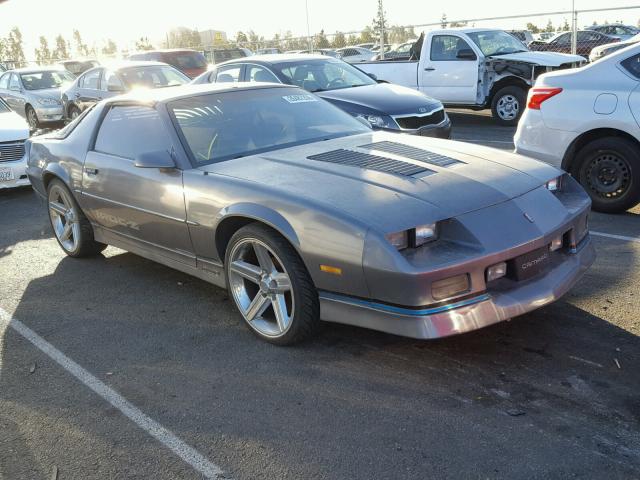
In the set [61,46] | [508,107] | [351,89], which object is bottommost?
[508,107]

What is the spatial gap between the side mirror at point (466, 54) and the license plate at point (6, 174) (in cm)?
829

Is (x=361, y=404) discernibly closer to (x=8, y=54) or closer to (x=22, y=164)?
(x=22, y=164)

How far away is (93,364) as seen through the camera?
4.05 m

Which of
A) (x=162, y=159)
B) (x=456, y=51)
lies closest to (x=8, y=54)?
(x=456, y=51)

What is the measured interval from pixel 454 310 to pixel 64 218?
4082 mm

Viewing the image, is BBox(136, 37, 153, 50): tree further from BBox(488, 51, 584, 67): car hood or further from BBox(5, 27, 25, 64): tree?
BBox(488, 51, 584, 67): car hood

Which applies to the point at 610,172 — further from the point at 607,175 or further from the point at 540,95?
the point at 540,95

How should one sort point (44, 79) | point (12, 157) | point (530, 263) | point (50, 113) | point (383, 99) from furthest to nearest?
point (44, 79) → point (50, 113) → point (12, 157) → point (383, 99) → point (530, 263)

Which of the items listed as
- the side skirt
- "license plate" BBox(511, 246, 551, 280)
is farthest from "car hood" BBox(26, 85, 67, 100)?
"license plate" BBox(511, 246, 551, 280)

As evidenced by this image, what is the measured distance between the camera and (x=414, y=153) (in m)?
4.45

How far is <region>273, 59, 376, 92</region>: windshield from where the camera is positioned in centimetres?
978

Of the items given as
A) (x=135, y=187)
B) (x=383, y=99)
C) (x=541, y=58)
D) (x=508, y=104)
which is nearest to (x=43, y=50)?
(x=508, y=104)

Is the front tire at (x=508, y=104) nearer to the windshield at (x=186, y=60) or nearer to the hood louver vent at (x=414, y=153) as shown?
the hood louver vent at (x=414, y=153)

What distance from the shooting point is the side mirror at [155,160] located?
14.6 ft
